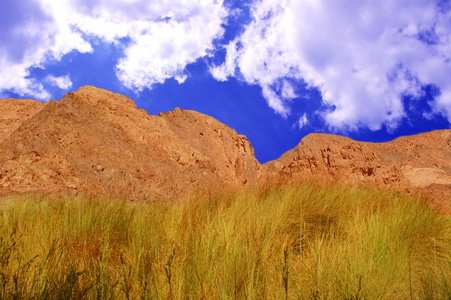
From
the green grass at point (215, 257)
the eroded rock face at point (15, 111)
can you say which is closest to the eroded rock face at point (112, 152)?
the eroded rock face at point (15, 111)

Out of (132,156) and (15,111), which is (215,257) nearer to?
(132,156)

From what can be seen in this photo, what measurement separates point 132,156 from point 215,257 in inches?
203

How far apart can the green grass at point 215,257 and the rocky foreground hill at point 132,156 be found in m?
1.59

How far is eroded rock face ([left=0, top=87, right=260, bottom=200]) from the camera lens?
5.79 meters

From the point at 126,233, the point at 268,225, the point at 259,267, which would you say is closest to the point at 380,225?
the point at 268,225

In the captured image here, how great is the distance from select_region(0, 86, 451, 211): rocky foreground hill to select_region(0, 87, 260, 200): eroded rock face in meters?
0.02

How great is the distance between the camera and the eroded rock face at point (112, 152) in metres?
5.79

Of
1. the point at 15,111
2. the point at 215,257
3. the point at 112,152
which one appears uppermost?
the point at 15,111

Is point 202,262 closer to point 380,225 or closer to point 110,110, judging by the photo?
point 380,225

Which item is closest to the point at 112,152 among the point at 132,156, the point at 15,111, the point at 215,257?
the point at 132,156

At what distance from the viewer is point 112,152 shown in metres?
6.77

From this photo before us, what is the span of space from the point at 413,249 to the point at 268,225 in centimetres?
177

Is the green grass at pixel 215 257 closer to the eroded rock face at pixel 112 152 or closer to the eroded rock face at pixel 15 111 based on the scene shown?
the eroded rock face at pixel 112 152

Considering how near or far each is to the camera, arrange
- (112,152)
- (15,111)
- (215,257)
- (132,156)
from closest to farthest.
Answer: (215,257), (112,152), (132,156), (15,111)
